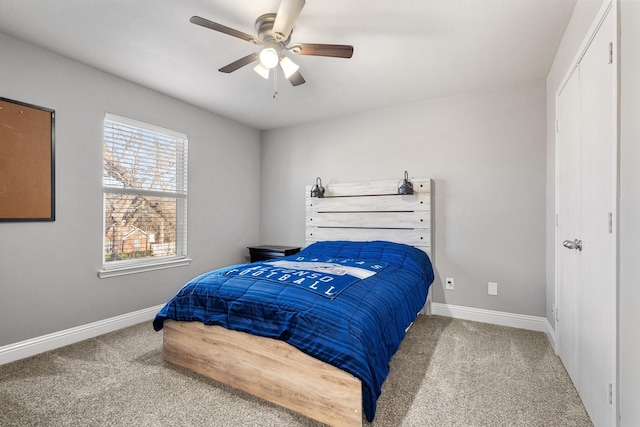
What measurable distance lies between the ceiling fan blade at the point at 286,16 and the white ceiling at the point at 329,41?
20 cm

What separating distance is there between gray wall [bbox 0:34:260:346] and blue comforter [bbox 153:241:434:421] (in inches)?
39.0

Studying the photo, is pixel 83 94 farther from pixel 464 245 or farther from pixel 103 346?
pixel 464 245

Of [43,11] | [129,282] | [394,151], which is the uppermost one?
[43,11]

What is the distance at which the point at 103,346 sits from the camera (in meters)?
2.51

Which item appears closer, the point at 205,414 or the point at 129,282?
the point at 205,414

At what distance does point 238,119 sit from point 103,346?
289 cm

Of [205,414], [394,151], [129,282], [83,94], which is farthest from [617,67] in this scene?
[129,282]

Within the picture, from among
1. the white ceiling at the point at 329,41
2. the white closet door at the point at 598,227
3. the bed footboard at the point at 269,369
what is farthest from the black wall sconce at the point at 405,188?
the bed footboard at the point at 269,369

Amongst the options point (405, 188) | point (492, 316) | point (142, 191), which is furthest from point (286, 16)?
point (492, 316)

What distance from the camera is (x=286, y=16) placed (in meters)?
1.69

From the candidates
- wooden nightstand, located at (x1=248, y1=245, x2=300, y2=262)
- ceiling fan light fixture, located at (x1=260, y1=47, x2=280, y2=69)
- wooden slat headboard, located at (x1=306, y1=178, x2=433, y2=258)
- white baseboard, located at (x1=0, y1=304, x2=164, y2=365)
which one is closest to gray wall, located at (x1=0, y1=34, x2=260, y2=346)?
white baseboard, located at (x1=0, y1=304, x2=164, y2=365)

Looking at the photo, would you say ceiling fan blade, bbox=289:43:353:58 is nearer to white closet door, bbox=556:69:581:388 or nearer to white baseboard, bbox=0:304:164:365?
white closet door, bbox=556:69:581:388

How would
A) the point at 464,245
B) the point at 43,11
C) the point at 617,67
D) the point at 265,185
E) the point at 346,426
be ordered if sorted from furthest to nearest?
the point at 265,185
the point at 464,245
the point at 43,11
the point at 346,426
the point at 617,67

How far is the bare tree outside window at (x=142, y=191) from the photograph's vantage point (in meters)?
2.88
